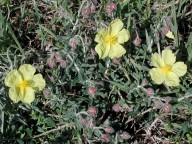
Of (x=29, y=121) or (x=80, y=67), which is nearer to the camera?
(x=80, y=67)

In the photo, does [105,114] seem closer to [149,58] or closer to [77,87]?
[77,87]

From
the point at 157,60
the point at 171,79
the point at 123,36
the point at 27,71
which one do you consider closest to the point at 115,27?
the point at 123,36

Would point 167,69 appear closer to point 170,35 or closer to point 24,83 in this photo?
point 170,35

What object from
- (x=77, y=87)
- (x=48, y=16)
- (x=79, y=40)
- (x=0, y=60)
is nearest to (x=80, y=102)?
(x=77, y=87)

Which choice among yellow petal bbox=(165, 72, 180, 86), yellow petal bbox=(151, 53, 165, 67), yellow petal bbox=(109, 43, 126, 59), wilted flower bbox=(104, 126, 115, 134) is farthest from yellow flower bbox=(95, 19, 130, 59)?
wilted flower bbox=(104, 126, 115, 134)

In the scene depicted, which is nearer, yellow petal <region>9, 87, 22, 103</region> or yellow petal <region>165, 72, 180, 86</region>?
yellow petal <region>9, 87, 22, 103</region>

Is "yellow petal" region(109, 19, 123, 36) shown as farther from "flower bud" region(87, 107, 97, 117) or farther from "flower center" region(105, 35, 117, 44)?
"flower bud" region(87, 107, 97, 117)
